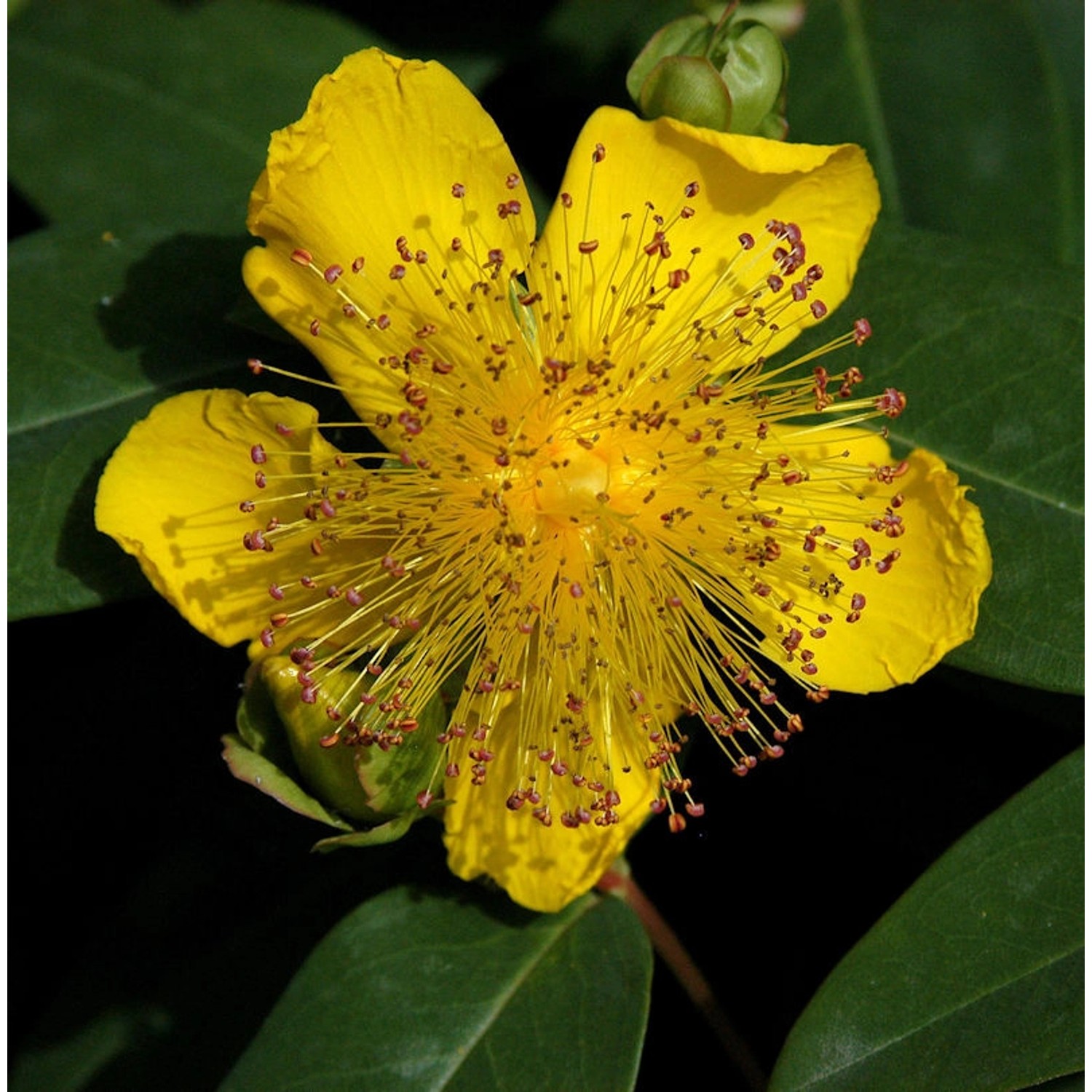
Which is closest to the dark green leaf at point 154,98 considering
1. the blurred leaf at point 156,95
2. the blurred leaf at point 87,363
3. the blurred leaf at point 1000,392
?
the blurred leaf at point 156,95

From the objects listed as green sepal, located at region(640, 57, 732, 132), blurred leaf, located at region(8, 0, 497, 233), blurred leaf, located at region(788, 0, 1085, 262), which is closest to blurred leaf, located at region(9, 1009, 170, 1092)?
blurred leaf, located at region(8, 0, 497, 233)

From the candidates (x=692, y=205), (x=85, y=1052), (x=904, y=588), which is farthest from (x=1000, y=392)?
(x=85, y=1052)

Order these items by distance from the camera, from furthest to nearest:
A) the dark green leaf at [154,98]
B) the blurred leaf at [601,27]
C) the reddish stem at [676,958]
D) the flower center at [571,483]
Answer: the blurred leaf at [601,27] < the dark green leaf at [154,98] < the reddish stem at [676,958] < the flower center at [571,483]

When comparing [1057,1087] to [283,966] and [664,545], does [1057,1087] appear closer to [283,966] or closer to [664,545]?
[664,545]

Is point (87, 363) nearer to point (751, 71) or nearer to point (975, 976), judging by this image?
point (751, 71)

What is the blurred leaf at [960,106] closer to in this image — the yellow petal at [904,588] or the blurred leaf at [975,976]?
the yellow petal at [904,588]

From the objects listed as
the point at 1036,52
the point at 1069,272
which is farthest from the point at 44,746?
the point at 1036,52

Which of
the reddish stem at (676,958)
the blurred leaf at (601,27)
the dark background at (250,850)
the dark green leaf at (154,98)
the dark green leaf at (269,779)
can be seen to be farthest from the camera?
the blurred leaf at (601,27)
